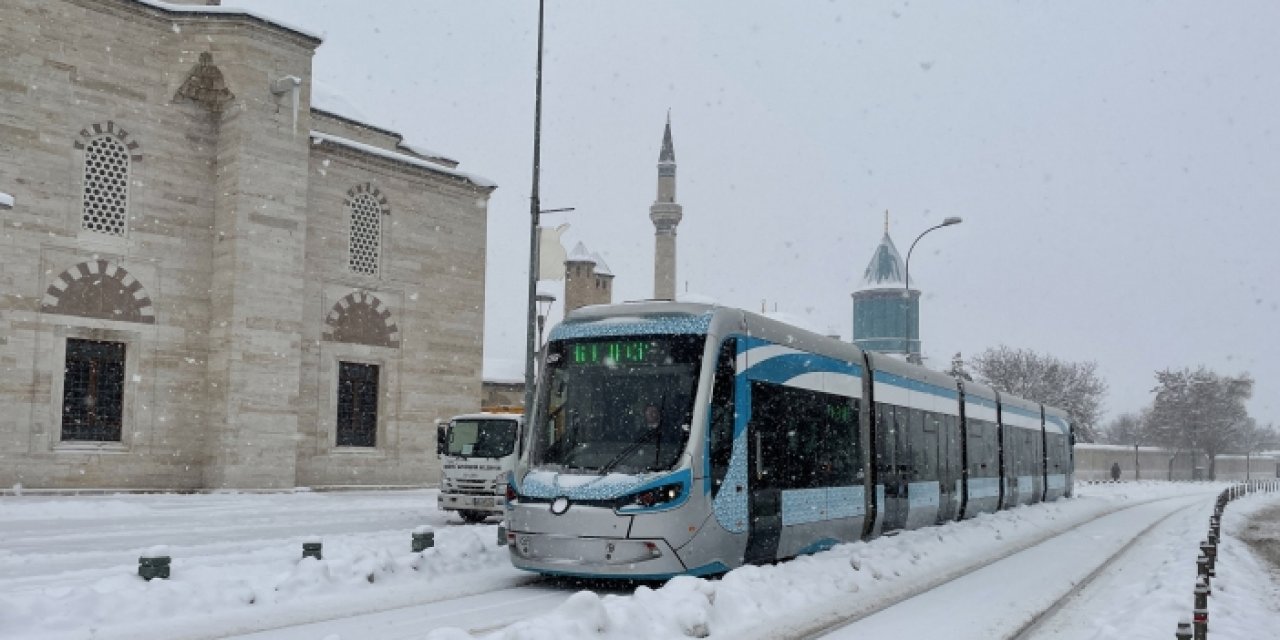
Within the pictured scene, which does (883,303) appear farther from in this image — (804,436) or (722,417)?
(722,417)

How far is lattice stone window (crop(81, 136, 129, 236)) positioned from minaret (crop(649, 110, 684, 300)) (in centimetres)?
5279

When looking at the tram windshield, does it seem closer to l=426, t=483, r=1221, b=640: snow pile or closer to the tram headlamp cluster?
the tram headlamp cluster

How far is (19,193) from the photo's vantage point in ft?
82.1

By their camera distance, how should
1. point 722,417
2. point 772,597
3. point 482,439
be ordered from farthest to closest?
point 482,439 < point 722,417 < point 772,597

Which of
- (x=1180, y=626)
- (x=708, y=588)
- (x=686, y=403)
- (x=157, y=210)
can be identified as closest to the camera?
(x=1180, y=626)

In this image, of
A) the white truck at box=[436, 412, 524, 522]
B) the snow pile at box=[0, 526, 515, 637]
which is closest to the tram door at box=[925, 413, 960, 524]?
the white truck at box=[436, 412, 524, 522]

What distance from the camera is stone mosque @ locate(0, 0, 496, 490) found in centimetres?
2522

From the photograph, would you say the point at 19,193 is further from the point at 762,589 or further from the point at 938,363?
the point at 938,363

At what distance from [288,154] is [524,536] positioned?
21285 millimetres

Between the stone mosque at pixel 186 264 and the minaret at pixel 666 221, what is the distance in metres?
47.0

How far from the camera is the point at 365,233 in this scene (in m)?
33.1

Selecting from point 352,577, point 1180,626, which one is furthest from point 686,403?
point 1180,626

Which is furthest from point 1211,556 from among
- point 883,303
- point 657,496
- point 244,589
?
point 883,303

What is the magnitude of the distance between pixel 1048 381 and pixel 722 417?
8453cm
